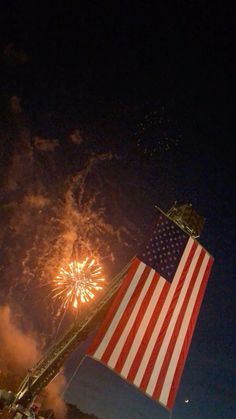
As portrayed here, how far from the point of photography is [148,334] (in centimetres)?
980

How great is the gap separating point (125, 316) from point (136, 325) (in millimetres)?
425

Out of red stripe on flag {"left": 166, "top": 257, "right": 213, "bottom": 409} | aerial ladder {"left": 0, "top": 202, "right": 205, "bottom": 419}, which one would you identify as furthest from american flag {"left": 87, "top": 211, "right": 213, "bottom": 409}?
aerial ladder {"left": 0, "top": 202, "right": 205, "bottom": 419}

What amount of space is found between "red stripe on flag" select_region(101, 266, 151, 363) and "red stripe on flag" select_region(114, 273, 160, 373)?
0.27m

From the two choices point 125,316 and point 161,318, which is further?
point 161,318

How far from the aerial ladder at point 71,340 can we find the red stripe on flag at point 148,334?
19.5ft

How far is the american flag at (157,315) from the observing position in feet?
29.7

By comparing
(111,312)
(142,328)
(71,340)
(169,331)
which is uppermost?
(71,340)

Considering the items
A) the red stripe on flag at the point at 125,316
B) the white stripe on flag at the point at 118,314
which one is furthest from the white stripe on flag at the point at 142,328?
the white stripe on flag at the point at 118,314

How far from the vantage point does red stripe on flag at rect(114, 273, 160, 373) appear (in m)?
8.91

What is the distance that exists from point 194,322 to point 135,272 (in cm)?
262

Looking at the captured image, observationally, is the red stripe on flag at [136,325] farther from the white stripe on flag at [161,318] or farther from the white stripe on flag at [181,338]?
the white stripe on flag at [181,338]

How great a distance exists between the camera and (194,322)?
11.0 m

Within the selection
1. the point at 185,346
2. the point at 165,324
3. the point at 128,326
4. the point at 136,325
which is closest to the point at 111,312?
the point at 128,326

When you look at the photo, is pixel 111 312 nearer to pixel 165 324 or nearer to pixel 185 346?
pixel 165 324
